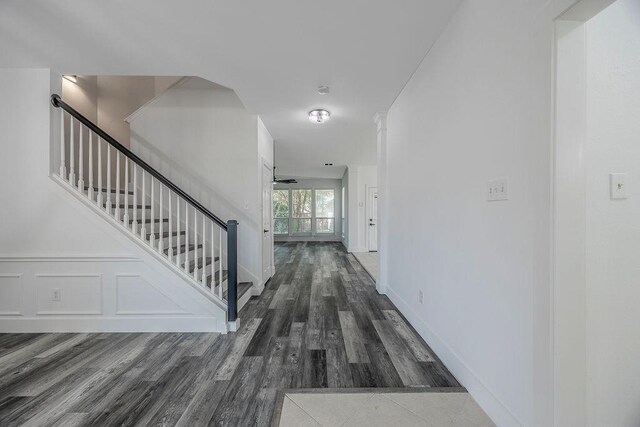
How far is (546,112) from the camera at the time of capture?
47.6 inches

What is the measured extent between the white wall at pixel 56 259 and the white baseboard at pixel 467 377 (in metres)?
1.90

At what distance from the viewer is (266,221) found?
15.4 ft

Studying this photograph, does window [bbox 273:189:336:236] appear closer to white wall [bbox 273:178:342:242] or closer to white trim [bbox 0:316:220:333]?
white wall [bbox 273:178:342:242]

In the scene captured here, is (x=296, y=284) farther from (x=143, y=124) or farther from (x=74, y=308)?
(x=143, y=124)

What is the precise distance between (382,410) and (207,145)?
369 cm

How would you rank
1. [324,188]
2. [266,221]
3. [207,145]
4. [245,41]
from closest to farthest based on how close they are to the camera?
1. [245,41]
2. [207,145]
3. [266,221]
4. [324,188]

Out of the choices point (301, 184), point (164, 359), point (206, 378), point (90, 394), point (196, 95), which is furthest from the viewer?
point (301, 184)

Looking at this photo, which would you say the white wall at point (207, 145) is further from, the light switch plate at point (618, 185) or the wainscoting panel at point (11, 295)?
the light switch plate at point (618, 185)

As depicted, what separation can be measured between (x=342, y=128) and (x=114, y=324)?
3958 millimetres

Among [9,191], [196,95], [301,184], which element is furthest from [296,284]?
[301,184]

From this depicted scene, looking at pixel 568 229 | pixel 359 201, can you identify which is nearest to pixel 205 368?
pixel 568 229

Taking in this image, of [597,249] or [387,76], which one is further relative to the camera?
[387,76]

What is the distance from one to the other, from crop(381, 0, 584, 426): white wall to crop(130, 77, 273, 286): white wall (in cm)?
234

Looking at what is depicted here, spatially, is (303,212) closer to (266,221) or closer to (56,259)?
(266,221)
